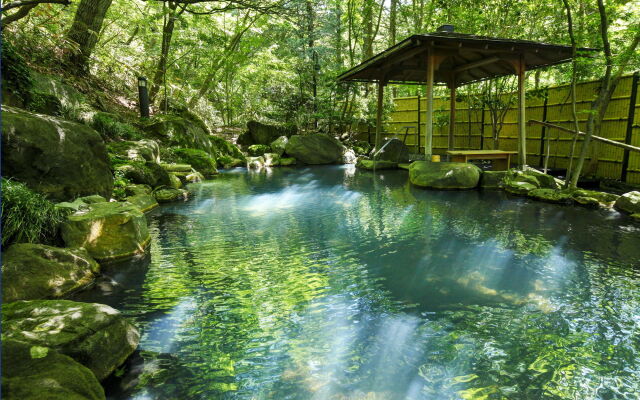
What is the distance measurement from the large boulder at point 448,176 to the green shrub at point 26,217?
766 cm

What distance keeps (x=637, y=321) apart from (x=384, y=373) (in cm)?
222

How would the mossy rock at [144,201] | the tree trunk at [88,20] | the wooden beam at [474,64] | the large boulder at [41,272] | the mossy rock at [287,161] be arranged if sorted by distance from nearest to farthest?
1. the large boulder at [41,272]
2. the mossy rock at [144,201]
3. the tree trunk at [88,20]
4. the wooden beam at [474,64]
5. the mossy rock at [287,161]

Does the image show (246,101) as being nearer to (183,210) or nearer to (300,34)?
(300,34)

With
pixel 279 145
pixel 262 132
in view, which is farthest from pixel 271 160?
pixel 262 132

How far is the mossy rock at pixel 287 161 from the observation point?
15.4 meters

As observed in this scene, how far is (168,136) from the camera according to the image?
12.6m

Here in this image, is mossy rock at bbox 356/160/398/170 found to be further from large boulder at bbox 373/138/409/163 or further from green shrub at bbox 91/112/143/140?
green shrub at bbox 91/112/143/140

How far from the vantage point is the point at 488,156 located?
10.3m

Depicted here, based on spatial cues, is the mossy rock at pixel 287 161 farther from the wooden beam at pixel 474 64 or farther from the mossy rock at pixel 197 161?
the wooden beam at pixel 474 64

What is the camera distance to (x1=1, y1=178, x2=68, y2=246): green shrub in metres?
4.02

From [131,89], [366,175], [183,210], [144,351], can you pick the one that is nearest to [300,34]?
[131,89]

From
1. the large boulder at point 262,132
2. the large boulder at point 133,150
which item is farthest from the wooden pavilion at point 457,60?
the large boulder at point 133,150

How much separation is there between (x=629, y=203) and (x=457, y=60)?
22.2ft

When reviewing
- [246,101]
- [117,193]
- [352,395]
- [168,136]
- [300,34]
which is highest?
[300,34]
